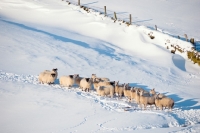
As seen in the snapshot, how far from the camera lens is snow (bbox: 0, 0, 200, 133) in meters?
12.9

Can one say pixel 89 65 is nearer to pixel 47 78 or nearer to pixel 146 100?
pixel 47 78

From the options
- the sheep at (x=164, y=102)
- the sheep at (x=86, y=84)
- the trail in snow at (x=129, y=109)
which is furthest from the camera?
the sheep at (x=86, y=84)

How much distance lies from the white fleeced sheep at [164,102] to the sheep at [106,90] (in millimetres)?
2637

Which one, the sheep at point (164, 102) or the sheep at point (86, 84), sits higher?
the sheep at point (86, 84)

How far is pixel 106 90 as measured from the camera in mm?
16141

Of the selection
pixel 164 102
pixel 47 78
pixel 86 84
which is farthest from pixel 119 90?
pixel 47 78

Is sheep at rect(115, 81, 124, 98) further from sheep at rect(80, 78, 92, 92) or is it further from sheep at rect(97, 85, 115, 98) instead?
sheep at rect(80, 78, 92, 92)

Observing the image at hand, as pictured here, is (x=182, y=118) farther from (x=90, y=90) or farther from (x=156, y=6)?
(x=156, y=6)

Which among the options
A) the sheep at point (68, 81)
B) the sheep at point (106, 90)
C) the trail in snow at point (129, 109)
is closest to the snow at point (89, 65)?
the trail in snow at point (129, 109)

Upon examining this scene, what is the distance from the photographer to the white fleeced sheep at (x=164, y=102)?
48.7ft

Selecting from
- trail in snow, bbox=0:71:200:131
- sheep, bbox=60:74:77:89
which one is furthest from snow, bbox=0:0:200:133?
sheep, bbox=60:74:77:89

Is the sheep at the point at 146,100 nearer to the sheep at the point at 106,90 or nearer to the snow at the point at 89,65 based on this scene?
the snow at the point at 89,65

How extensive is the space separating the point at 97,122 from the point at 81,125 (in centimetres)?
75

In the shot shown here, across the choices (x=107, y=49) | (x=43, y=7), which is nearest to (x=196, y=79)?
(x=107, y=49)
